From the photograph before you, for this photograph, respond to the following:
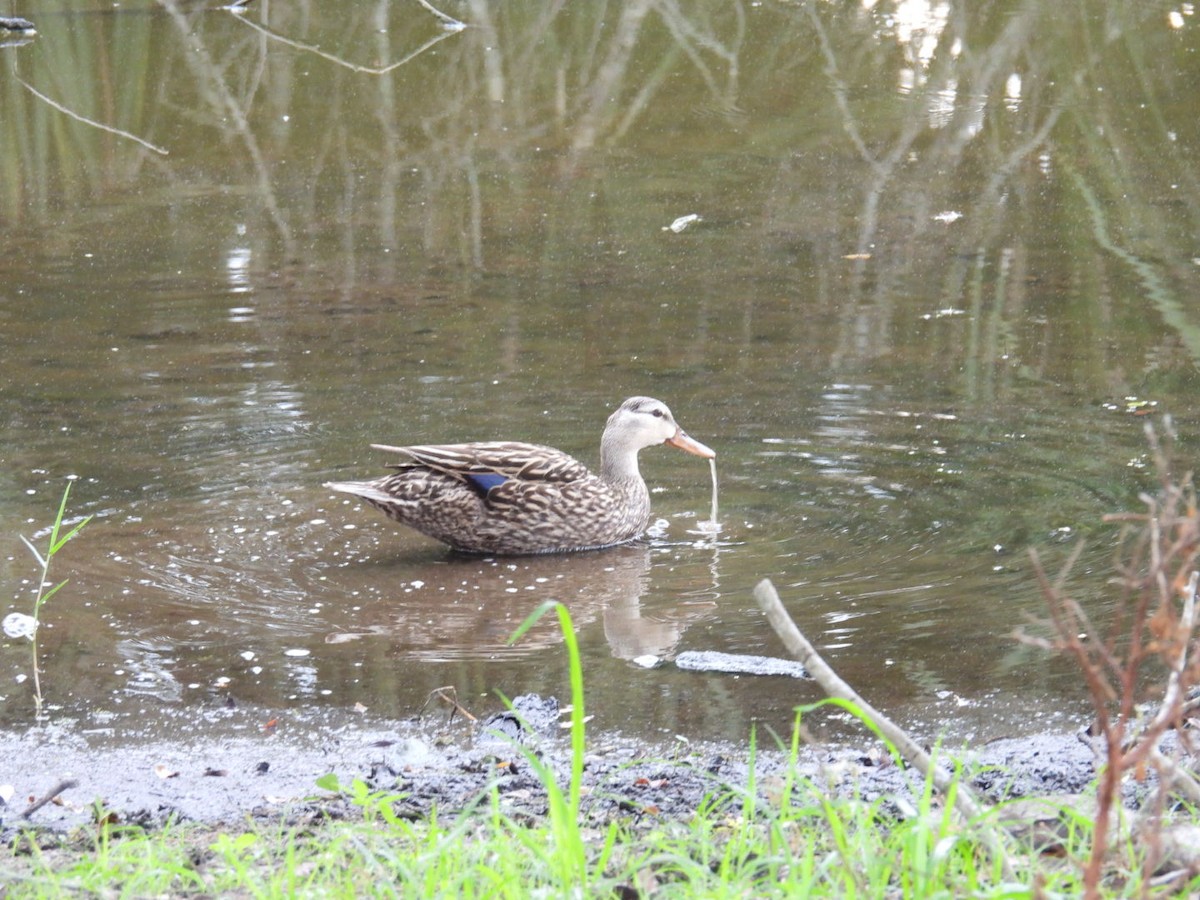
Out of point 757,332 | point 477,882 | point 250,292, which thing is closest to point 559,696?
point 477,882

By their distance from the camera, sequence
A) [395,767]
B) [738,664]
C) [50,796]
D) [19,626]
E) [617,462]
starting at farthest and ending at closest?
[617,462]
[19,626]
[738,664]
[395,767]
[50,796]

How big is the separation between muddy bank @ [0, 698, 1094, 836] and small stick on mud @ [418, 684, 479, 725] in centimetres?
5

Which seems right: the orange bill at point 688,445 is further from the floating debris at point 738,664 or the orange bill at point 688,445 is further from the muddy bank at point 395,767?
the muddy bank at point 395,767

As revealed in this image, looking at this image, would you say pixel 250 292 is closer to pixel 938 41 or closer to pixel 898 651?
pixel 898 651

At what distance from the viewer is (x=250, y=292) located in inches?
440

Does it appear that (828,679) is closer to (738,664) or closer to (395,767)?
(395,767)

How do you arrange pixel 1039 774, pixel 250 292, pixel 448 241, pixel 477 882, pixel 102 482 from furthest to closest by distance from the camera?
1. pixel 448 241
2. pixel 250 292
3. pixel 102 482
4. pixel 1039 774
5. pixel 477 882

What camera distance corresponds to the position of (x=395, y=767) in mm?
4945

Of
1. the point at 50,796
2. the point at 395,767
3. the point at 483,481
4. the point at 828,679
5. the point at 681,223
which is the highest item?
the point at 681,223

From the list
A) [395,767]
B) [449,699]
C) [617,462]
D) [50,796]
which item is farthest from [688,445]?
[50,796]

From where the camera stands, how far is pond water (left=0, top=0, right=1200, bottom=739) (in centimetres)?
625

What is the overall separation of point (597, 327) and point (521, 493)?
9.24 ft

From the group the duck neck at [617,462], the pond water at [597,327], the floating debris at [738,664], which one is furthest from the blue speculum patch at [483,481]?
the floating debris at [738,664]

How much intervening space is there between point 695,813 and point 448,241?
326 inches
